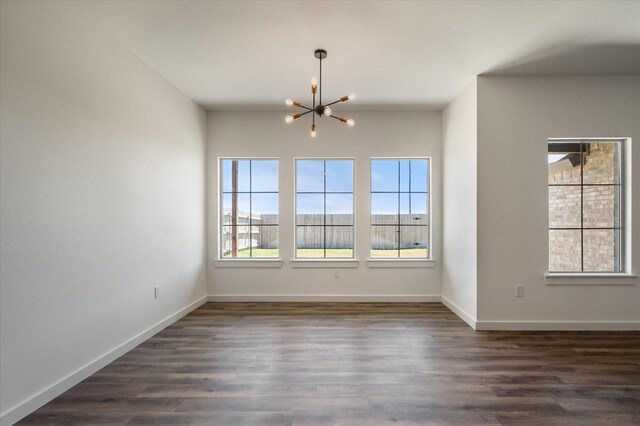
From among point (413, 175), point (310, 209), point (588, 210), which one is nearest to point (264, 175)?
point (310, 209)

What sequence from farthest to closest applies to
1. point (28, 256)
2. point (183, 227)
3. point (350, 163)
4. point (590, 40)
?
point (350, 163) < point (183, 227) < point (590, 40) < point (28, 256)

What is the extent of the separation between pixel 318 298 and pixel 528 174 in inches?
122

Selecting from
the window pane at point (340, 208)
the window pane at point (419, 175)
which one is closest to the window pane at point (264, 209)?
the window pane at point (340, 208)

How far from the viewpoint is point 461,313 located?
12.9 feet

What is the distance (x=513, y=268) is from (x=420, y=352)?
1535 millimetres

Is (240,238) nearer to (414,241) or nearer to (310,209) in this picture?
(310,209)

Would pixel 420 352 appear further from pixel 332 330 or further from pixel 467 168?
pixel 467 168

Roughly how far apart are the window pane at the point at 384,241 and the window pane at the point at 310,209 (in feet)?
2.72

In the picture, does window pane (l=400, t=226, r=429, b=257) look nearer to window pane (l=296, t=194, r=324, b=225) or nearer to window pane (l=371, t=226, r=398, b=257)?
window pane (l=371, t=226, r=398, b=257)

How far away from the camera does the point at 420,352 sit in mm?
2908

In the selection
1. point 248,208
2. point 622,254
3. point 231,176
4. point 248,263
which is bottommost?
point 248,263

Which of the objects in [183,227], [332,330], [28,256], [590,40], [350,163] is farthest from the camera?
[350,163]

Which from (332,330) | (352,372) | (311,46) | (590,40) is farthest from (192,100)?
(590,40)

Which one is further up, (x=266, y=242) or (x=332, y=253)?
(x=266, y=242)
